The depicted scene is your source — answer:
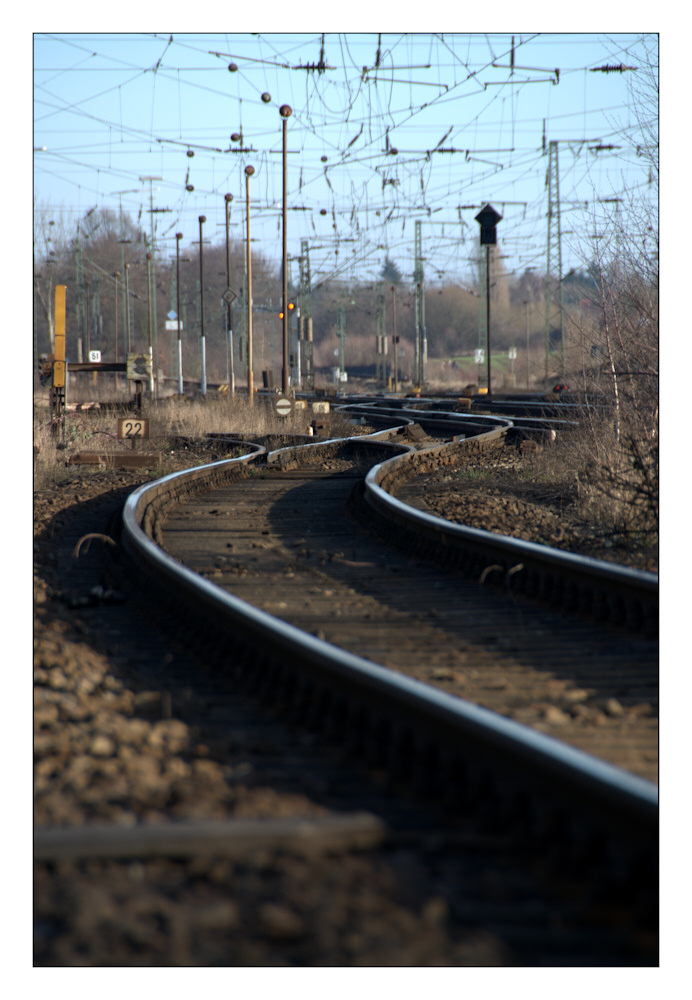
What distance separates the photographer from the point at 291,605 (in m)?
6.12

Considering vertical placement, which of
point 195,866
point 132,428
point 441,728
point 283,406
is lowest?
point 195,866

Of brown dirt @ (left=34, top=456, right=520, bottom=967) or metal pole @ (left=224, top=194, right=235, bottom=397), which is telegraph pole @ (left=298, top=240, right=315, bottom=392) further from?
brown dirt @ (left=34, top=456, right=520, bottom=967)

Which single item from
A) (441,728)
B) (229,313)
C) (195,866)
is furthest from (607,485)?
(229,313)

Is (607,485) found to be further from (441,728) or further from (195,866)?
(195,866)

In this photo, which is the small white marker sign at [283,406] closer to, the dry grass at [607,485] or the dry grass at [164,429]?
the dry grass at [164,429]

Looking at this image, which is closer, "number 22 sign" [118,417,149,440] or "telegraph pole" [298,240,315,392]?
"number 22 sign" [118,417,149,440]

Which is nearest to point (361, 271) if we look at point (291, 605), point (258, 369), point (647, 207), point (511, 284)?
point (258, 369)

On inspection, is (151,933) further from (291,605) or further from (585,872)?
(291,605)

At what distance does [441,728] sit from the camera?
3.22 metres

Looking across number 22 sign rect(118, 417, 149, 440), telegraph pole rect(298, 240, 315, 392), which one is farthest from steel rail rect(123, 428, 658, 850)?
telegraph pole rect(298, 240, 315, 392)

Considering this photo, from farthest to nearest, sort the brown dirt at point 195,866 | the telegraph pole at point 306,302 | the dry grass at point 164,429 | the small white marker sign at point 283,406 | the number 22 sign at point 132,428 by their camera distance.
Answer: the telegraph pole at point 306,302, the small white marker sign at point 283,406, the number 22 sign at point 132,428, the dry grass at point 164,429, the brown dirt at point 195,866

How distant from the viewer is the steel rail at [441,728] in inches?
101

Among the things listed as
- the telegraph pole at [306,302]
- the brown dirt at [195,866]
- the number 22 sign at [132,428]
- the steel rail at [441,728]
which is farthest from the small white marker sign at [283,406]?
the telegraph pole at [306,302]

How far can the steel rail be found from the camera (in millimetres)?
2559
